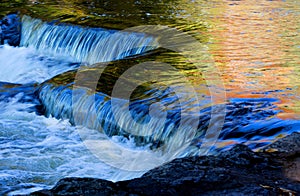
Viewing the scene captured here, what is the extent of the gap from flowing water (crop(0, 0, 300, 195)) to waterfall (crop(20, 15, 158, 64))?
1.2 inches

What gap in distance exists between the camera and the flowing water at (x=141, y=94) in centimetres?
639

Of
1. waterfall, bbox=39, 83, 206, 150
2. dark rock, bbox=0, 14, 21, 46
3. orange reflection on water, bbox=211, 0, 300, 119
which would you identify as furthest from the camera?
dark rock, bbox=0, 14, 21, 46

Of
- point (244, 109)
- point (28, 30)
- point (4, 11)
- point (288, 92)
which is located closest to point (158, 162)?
point (244, 109)

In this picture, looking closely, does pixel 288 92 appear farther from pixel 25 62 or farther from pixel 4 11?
pixel 4 11

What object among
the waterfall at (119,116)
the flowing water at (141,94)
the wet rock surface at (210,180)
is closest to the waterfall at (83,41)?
the flowing water at (141,94)

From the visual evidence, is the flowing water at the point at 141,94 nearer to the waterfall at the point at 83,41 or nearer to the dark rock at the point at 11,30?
the waterfall at the point at 83,41

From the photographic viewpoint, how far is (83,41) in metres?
12.1

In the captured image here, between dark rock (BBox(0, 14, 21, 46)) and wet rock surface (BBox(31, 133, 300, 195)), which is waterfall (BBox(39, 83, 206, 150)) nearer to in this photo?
wet rock surface (BBox(31, 133, 300, 195))

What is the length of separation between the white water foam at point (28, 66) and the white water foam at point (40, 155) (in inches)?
112

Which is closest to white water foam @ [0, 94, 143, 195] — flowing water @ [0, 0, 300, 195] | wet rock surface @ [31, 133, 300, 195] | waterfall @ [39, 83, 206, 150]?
flowing water @ [0, 0, 300, 195]

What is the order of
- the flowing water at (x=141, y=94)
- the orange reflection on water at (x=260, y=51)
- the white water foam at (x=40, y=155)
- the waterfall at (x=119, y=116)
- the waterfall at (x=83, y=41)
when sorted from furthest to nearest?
1. the waterfall at (x=83, y=41)
2. the orange reflection on water at (x=260, y=51)
3. the waterfall at (x=119, y=116)
4. the flowing water at (x=141, y=94)
5. the white water foam at (x=40, y=155)

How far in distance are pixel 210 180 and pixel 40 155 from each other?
142 inches

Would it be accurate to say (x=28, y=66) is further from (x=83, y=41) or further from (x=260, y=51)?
(x=260, y=51)

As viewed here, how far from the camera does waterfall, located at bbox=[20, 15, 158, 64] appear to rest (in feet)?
36.3
